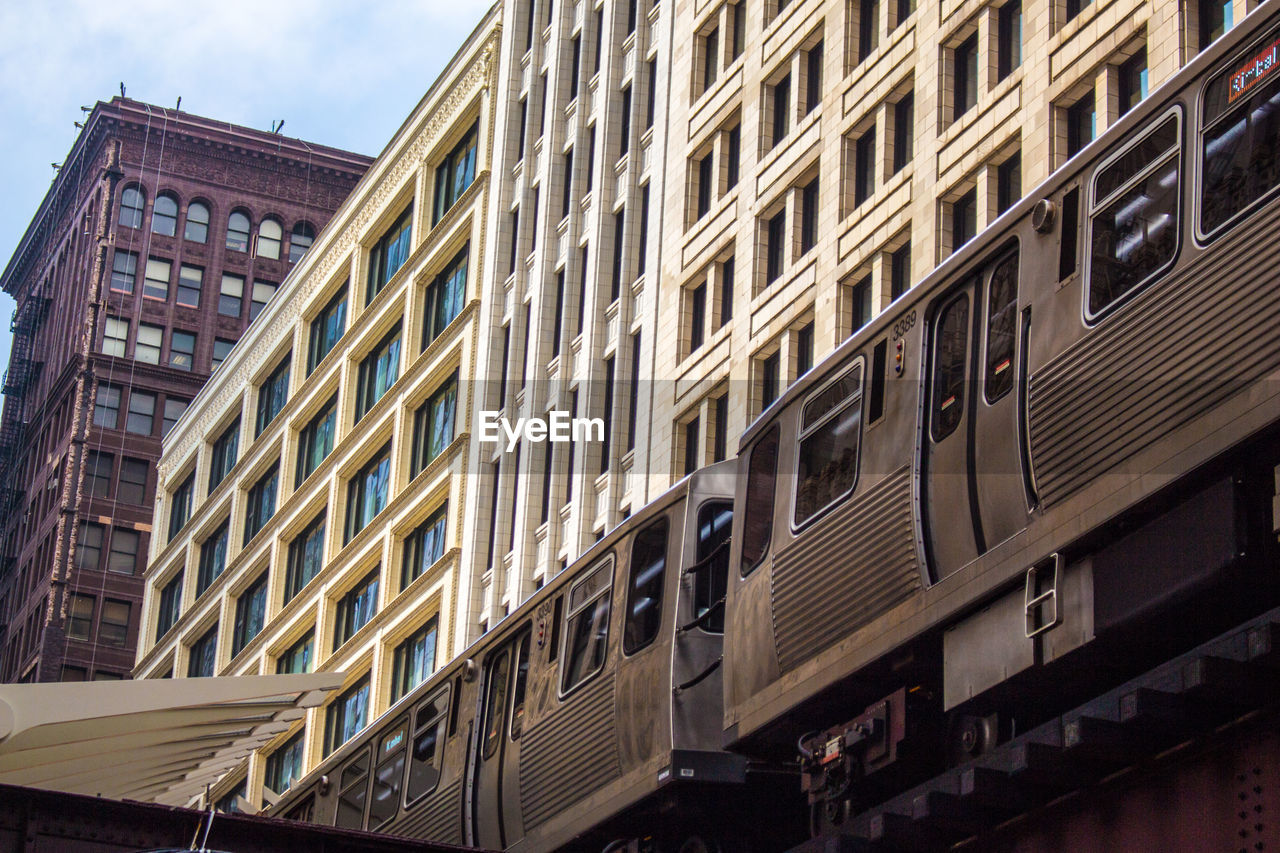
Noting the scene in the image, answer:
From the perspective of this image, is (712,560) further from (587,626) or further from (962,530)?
(962,530)

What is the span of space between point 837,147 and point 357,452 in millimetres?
23019

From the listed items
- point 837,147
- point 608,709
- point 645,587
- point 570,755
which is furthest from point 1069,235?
point 837,147

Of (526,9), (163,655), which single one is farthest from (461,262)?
(163,655)

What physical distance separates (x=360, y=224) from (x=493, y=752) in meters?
39.6

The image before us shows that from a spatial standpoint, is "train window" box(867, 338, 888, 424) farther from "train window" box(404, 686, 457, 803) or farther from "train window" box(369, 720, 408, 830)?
"train window" box(369, 720, 408, 830)

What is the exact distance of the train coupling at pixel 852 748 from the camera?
13.8 meters

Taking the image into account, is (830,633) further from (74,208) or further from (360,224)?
(74,208)

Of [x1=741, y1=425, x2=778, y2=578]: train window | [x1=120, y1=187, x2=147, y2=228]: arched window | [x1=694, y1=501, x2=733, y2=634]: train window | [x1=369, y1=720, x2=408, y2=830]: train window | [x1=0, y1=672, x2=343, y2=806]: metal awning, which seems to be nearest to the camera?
[x1=741, y1=425, x2=778, y2=578]: train window

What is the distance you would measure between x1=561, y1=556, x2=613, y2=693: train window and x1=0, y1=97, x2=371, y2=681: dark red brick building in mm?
65845

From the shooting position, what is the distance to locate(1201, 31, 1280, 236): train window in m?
10.6

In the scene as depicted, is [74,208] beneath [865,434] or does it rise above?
above

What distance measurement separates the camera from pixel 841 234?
33125 mm

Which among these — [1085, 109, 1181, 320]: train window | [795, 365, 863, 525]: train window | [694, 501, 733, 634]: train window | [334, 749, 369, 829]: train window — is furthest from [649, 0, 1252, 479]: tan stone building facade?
[1085, 109, 1181, 320]: train window

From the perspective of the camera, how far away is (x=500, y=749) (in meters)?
19.6
